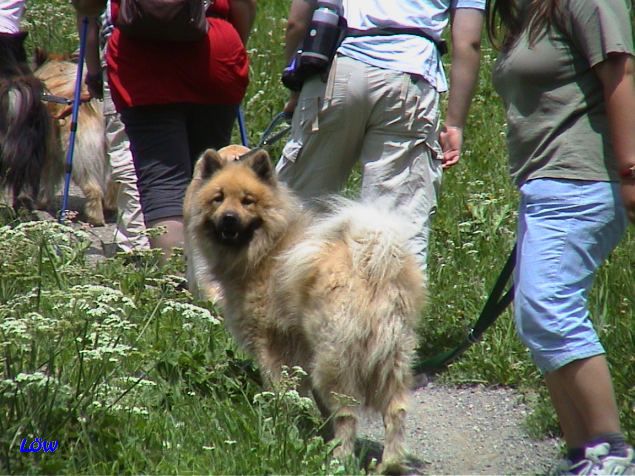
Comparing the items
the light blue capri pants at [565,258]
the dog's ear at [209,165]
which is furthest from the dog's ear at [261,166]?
the light blue capri pants at [565,258]

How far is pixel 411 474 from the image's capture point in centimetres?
409

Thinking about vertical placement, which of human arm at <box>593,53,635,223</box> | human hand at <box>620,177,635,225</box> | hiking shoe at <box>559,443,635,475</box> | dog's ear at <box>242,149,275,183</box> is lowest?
hiking shoe at <box>559,443,635,475</box>

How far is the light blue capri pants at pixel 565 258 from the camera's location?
3.43 meters

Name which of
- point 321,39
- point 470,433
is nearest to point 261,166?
point 321,39

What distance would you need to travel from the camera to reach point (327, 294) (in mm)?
4094

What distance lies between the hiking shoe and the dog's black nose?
1874mm

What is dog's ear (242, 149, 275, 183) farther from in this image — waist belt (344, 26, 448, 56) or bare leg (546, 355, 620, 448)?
bare leg (546, 355, 620, 448)

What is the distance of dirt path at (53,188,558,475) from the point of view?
14.0 ft

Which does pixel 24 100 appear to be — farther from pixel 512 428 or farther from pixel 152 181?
pixel 512 428

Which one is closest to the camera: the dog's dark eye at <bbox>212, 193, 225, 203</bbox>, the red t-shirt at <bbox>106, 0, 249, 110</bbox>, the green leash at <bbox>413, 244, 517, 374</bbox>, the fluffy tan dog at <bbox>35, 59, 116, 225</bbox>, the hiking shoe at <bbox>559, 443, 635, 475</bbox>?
the hiking shoe at <bbox>559, 443, 635, 475</bbox>

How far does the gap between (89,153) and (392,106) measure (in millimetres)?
4617

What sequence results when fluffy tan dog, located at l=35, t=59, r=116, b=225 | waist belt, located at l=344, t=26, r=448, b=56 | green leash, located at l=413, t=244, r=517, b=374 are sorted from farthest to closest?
fluffy tan dog, located at l=35, t=59, r=116, b=225
waist belt, located at l=344, t=26, r=448, b=56
green leash, located at l=413, t=244, r=517, b=374

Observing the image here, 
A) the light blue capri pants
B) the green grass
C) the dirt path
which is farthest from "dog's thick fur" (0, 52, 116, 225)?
the light blue capri pants

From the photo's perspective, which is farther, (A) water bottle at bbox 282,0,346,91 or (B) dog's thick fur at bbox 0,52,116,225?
(B) dog's thick fur at bbox 0,52,116,225
